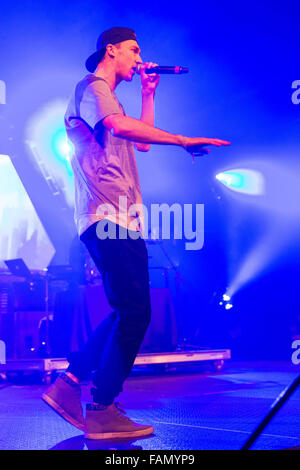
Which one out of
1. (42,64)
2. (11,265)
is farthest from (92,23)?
(11,265)

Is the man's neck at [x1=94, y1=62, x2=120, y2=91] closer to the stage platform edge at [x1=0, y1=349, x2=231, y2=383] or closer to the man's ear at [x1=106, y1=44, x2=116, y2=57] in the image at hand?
the man's ear at [x1=106, y1=44, x2=116, y2=57]

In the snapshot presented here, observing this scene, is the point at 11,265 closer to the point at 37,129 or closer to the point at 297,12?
the point at 37,129

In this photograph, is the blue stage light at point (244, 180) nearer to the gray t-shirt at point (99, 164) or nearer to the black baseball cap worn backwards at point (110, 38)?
the black baseball cap worn backwards at point (110, 38)

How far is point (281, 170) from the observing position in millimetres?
7629

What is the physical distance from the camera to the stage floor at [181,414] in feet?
6.43

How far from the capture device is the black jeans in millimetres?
2088

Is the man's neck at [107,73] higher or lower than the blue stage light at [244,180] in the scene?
lower

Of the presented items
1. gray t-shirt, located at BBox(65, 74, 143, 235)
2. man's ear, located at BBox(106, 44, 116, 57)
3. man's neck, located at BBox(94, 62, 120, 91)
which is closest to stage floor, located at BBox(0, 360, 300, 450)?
gray t-shirt, located at BBox(65, 74, 143, 235)

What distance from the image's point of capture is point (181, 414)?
2734 millimetres

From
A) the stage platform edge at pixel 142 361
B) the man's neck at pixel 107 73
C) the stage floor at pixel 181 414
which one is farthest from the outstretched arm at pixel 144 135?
the stage platform edge at pixel 142 361

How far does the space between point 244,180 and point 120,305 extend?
243 inches

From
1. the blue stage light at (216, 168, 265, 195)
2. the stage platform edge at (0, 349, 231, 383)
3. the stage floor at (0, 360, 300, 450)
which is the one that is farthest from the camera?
the blue stage light at (216, 168, 265, 195)

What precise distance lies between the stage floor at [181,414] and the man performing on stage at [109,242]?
0.16m
